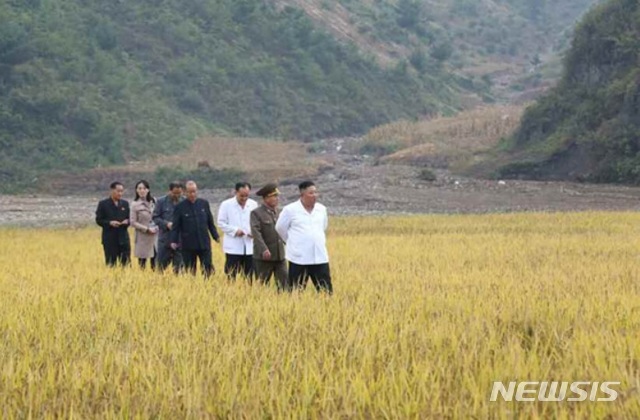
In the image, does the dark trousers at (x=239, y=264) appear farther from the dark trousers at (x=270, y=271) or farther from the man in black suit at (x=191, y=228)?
the dark trousers at (x=270, y=271)

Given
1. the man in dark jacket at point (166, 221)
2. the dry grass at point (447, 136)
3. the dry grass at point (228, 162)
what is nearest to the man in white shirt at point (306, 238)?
the man in dark jacket at point (166, 221)

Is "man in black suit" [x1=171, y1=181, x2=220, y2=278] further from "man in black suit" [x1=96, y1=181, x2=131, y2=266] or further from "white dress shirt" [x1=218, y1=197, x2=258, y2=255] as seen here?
"man in black suit" [x1=96, y1=181, x2=131, y2=266]

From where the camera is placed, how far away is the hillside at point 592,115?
4072 cm

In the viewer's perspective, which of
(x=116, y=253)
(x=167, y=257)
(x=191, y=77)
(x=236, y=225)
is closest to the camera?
(x=236, y=225)

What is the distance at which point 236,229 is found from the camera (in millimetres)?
10195

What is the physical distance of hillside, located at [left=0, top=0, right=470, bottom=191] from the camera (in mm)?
51969

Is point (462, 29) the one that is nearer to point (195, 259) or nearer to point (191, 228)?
point (195, 259)

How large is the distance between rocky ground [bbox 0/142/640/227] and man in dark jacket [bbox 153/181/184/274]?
1920 centimetres

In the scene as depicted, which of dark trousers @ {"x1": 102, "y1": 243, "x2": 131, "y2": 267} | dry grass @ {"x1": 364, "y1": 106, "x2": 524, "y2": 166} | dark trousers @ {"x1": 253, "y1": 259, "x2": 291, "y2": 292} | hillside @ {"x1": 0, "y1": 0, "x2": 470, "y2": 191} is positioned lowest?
dark trousers @ {"x1": 102, "y1": 243, "x2": 131, "y2": 267}

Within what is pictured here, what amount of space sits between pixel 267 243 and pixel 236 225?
114 cm

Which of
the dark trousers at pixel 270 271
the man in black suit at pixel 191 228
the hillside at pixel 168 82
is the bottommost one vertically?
the dark trousers at pixel 270 271

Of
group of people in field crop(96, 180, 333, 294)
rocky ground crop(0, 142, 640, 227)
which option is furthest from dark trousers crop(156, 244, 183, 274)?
rocky ground crop(0, 142, 640, 227)

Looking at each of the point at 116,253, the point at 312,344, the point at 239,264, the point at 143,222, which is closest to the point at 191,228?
the point at 239,264

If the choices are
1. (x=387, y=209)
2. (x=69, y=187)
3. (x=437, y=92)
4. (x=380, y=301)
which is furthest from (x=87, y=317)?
(x=437, y=92)
